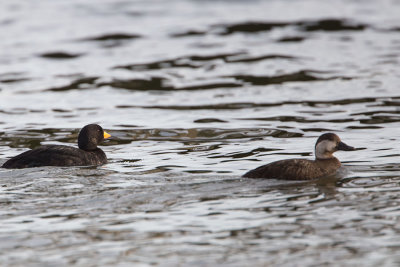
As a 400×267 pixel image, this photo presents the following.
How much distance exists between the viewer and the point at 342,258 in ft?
25.6

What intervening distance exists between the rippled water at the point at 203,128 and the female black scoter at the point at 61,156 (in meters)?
0.27

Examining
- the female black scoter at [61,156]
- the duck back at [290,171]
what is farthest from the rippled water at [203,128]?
the female black scoter at [61,156]

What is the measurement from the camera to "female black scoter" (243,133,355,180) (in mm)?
10969

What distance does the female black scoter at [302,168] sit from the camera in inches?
432

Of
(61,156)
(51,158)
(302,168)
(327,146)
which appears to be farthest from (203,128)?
(302,168)

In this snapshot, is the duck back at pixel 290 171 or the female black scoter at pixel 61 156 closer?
the duck back at pixel 290 171

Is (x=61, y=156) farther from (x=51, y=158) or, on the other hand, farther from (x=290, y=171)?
(x=290, y=171)

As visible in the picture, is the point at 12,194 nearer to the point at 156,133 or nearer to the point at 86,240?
the point at 86,240

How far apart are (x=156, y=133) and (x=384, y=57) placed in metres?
10.3

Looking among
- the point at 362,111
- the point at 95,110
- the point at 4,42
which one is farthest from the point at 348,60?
the point at 4,42

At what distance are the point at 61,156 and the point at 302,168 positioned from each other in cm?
375

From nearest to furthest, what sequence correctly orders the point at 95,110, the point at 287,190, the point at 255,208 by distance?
1. the point at 255,208
2. the point at 287,190
3. the point at 95,110

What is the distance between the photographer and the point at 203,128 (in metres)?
16.3

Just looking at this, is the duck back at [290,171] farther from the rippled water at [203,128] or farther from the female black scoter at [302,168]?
the rippled water at [203,128]
